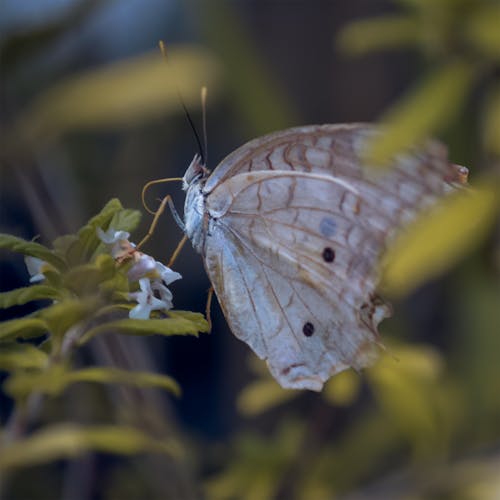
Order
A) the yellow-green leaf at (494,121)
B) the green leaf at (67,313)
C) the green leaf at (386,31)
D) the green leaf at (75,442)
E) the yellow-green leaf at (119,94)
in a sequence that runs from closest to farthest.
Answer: the green leaf at (67,313)
the green leaf at (75,442)
the yellow-green leaf at (494,121)
the green leaf at (386,31)
the yellow-green leaf at (119,94)

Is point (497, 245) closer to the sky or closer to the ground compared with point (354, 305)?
closer to the ground

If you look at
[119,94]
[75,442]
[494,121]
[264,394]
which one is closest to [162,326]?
[75,442]

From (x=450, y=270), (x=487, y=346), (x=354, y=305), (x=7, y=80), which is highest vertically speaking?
(x=7, y=80)

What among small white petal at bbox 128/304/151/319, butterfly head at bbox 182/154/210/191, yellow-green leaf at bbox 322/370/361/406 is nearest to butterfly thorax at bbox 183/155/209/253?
butterfly head at bbox 182/154/210/191

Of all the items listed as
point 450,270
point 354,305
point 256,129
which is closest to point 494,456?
point 450,270

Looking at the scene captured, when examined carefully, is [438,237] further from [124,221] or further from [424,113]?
[124,221]

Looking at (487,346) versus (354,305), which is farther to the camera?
(487,346)

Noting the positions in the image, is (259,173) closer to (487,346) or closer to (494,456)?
(494,456)

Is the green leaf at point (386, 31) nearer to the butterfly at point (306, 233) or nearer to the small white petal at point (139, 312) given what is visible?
the butterfly at point (306, 233)

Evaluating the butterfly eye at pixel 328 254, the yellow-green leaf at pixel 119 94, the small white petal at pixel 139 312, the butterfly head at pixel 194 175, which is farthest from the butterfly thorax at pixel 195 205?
the yellow-green leaf at pixel 119 94
